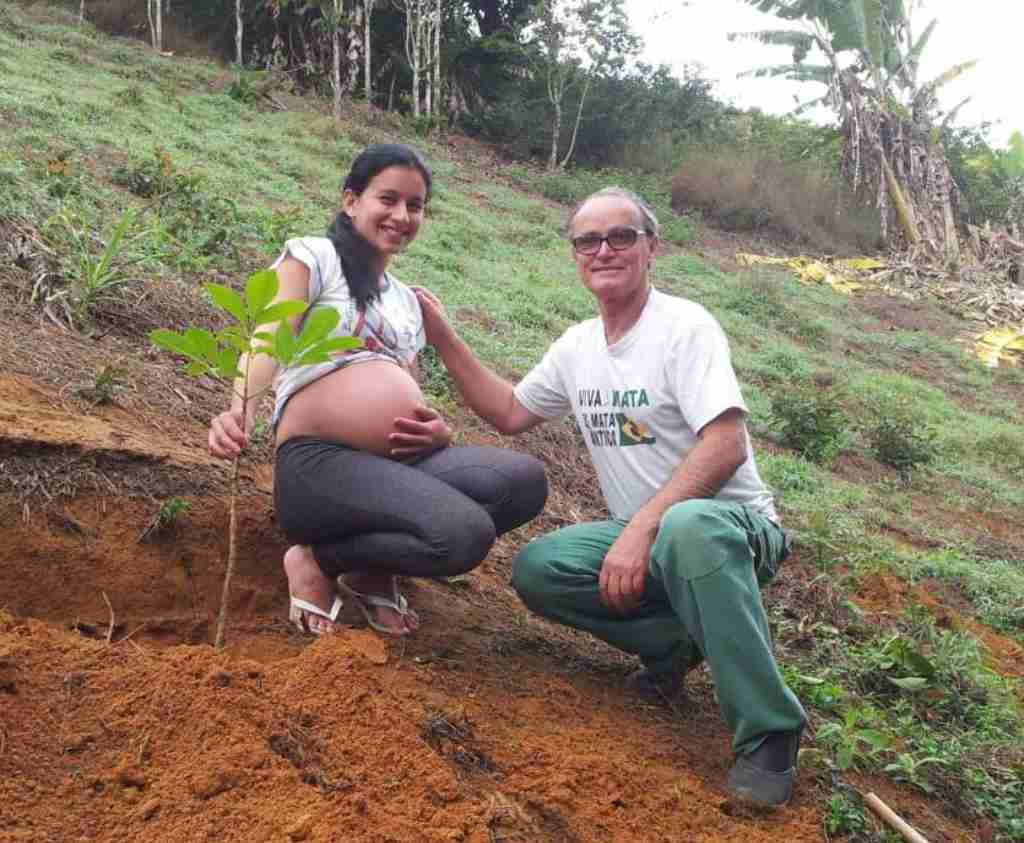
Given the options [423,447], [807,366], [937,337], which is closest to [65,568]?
[423,447]

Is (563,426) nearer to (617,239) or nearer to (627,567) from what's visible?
(617,239)

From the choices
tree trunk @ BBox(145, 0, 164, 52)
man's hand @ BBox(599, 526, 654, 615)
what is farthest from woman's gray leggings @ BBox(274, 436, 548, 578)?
tree trunk @ BBox(145, 0, 164, 52)

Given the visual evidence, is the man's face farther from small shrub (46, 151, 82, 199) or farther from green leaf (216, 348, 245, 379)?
small shrub (46, 151, 82, 199)

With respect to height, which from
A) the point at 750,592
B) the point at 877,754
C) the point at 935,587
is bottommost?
the point at 935,587

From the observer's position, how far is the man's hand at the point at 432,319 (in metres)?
2.81

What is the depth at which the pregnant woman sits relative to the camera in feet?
7.64

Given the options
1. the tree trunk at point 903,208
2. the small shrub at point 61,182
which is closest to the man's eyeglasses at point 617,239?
the small shrub at point 61,182

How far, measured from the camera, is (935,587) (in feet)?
14.4

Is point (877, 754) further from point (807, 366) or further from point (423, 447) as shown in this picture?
point (807, 366)

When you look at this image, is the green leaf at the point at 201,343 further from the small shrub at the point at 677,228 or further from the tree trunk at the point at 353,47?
the tree trunk at the point at 353,47

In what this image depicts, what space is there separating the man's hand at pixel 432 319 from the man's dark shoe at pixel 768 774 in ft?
4.88

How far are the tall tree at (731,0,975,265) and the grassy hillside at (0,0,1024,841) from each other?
211 inches

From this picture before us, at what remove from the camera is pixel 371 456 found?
242 centimetres

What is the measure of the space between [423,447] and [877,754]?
1.42 m
